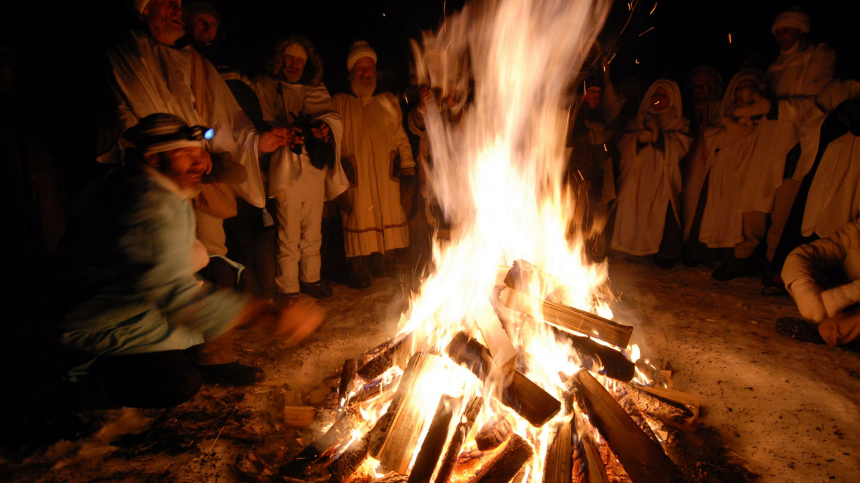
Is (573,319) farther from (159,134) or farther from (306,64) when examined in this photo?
(306,64)

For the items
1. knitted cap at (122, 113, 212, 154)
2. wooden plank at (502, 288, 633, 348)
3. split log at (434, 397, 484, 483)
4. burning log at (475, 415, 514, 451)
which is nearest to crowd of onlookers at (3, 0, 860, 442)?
knitted cap at (122, 113, 212, 154)

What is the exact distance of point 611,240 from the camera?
640 centimetres

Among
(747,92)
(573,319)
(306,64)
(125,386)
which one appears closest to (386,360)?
(573,319)

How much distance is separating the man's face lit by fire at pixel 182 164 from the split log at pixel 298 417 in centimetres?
161

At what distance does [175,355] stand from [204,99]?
2332 millimetres

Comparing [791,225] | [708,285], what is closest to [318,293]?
[708,285]

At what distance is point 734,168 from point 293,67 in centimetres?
591

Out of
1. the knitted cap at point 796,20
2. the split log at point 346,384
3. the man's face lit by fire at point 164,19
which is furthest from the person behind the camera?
the knitted cap at point 796,20

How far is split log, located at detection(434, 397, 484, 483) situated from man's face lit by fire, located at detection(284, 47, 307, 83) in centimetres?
391

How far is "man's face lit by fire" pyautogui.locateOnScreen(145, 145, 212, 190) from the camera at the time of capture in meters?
2.31

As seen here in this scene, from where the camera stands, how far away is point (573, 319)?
2.85m

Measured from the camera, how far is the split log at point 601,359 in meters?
2.59

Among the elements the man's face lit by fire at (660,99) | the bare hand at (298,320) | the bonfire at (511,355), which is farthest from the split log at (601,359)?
the man's face lit by fire at (660,99)

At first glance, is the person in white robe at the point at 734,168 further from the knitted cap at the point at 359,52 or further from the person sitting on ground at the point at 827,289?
the knitted cap at the point at 359,52
